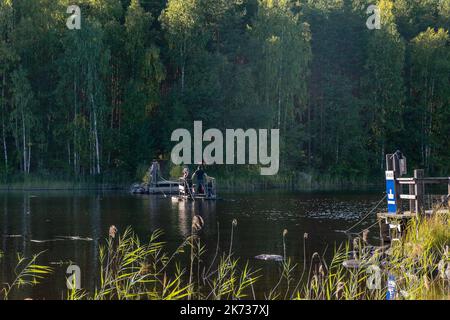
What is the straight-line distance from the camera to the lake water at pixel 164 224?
18.4m

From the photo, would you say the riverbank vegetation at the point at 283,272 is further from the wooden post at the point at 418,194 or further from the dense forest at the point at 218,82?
the dense forest at the point at 218,82

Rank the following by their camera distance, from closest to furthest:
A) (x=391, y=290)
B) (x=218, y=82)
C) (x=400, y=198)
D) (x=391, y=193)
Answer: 1. (x=391, y=290)
2. (x=400, y=198)
3. (x=391, y=193)
4. (x=218, y=82)

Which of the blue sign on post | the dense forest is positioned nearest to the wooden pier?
the blue sign on post

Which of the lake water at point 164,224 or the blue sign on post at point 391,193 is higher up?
the blue sign on post at point 391,193

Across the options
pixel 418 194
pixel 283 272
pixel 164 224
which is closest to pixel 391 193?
pixel 418 194

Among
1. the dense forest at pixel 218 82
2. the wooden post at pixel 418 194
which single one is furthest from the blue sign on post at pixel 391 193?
the dense forest at pixel 218 82

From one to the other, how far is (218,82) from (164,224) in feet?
113

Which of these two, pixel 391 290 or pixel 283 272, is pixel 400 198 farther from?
pixel 391 290

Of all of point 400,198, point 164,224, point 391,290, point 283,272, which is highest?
point 400,198

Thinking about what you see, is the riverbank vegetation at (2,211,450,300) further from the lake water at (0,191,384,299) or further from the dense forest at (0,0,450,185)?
the dense forest at (0,0,450,185)

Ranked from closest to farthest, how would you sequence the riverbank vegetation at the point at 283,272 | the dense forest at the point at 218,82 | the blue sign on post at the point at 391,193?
1. the riverbank vegetation at the point at 283,272
2. the blue sign on post at the point at 391,193
3. the dense forest at the point at 218,82

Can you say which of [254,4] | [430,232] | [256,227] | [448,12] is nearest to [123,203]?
[256,227]

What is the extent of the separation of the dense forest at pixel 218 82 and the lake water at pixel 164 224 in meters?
15.4

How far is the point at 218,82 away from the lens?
201 feet
